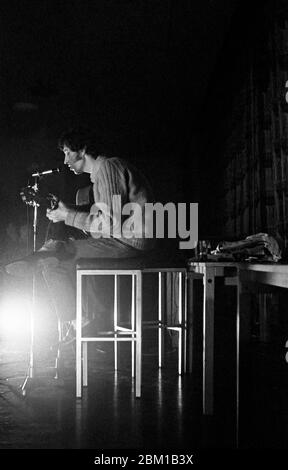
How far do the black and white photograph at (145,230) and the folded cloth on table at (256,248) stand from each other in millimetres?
11

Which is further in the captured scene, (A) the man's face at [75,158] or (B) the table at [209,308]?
(A) the man's face at [75,158]

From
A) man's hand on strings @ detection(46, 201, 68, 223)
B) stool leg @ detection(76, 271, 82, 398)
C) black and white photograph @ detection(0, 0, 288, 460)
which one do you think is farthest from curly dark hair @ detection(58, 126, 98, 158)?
stool leg @ detection(76, 271, 82, 398)

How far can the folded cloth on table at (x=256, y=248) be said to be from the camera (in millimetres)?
1815

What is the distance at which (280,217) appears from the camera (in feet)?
11.4

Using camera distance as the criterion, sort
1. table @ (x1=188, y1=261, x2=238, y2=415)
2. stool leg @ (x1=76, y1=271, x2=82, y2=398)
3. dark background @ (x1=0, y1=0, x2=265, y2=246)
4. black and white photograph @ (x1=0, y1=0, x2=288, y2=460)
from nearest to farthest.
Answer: black and white photograph @ (x1=0, y1=0, x2=288, y2=460) < table @ (x1=188, y1=261, x2=238, y2=415) < stool leg @ (x1=76, y1=271, x2=82, y2=398) < dark background @ (x1=0, y1=0, x2=265, y2=246)

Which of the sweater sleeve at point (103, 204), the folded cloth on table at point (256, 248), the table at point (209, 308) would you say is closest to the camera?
the folded cloth on table at point (256, 248)

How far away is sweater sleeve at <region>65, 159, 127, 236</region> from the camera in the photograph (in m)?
2.60

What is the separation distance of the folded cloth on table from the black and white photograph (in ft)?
0.03

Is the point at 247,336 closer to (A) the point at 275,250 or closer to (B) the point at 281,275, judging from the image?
(A) the point at 275,250

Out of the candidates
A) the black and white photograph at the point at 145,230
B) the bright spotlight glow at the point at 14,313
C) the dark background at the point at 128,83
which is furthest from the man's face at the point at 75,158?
the bright spotlight glow at the point at 14,313

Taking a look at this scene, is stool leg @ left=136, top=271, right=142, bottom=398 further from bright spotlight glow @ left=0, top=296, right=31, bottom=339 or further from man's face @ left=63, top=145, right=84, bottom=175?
bright spotlight glow @ left=0, top=296, right=31, bottom=339

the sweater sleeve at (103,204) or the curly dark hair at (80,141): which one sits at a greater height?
the curly dark hair at (80,141)

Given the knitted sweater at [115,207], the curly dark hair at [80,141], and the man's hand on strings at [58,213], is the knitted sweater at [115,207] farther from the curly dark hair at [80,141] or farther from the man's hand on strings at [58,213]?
the curly dark hair at [80,141]
